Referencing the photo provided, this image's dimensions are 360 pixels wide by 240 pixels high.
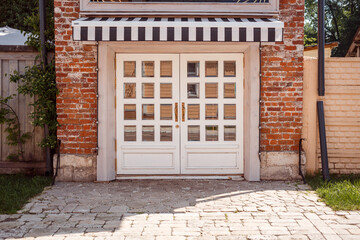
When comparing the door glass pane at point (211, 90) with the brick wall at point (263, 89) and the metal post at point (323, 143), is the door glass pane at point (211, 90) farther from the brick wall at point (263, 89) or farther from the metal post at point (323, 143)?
the metal post at point (323, 143)

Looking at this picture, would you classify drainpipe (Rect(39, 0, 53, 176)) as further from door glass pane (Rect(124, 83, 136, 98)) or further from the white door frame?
door glass pane (Rect(124, 83, 136, 98))

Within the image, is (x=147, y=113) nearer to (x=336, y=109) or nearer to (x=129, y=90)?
(x=129, y=90)

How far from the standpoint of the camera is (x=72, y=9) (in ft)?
24.4

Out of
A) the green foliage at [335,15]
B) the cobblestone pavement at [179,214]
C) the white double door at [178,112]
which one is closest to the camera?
the cobblestone pavement at [179,214]

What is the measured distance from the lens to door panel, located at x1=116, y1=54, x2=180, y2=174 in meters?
7.82

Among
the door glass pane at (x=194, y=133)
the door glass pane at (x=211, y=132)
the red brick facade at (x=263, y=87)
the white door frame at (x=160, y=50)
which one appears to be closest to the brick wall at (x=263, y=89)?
the red brick facade at (x=263, y=87)

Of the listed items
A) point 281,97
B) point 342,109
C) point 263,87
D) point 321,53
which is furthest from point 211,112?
point 342,109

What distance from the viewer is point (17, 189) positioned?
676 centimetres

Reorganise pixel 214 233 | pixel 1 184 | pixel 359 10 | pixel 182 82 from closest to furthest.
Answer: pixel 214 233 → pixel 1 184 → pixel 182 82 → pixel 359 10

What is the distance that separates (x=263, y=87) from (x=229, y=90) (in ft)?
2.19

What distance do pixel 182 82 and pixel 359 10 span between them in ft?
91.4

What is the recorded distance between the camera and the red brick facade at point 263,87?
7.46 meters

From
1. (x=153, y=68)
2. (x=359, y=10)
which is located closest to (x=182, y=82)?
(x=153, y=68)

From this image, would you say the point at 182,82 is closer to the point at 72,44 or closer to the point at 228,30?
the point at 228,30
